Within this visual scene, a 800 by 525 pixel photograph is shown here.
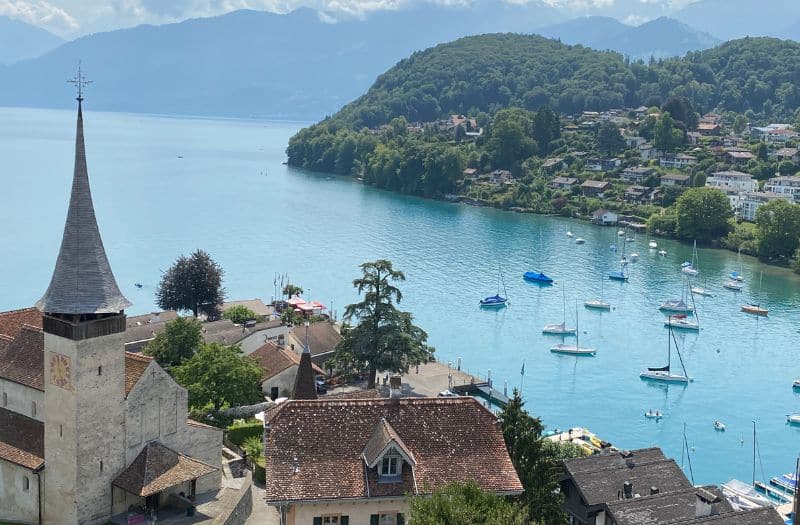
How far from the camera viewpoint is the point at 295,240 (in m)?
113

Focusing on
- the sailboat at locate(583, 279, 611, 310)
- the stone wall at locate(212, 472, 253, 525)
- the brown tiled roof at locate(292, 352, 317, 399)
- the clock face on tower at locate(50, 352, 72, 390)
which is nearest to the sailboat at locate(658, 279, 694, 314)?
the sailboat at locate(583, 279, 611, 310)

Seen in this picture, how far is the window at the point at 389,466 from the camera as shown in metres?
25.6

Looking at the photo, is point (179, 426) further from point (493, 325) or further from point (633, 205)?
point (633, 205)

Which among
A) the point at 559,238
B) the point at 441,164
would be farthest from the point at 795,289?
the point at 441,164

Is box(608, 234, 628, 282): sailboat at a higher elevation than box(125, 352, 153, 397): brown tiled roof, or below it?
below

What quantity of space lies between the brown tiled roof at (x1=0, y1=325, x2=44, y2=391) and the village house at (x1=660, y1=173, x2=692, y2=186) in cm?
12031

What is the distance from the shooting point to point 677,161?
151500mm

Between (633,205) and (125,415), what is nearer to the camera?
(125,415)

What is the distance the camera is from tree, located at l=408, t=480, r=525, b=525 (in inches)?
862

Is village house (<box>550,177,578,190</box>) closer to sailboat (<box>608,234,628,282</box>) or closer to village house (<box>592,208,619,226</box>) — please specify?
village house (<box>592,208,619,226</box>)

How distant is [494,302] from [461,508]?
204ft

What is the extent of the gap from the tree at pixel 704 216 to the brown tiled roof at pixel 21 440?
329ft

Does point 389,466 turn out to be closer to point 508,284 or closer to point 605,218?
point 508,284

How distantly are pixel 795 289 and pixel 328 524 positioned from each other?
8256 centimetres
